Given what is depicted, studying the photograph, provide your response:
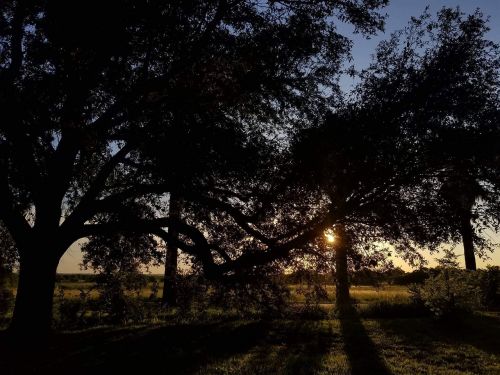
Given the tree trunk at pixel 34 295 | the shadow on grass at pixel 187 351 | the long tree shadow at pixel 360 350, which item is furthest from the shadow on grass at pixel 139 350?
the long tree shadow at pixel 360 350

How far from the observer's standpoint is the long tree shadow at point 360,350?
11261 millimetres

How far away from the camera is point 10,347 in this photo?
38.9ft

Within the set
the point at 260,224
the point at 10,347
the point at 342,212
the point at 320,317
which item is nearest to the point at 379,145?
the point at 342,212

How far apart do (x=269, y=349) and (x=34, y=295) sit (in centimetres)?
686

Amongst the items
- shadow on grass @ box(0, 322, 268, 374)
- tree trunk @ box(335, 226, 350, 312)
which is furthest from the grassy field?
tree trunk @ box(335, 226, 350, 312)

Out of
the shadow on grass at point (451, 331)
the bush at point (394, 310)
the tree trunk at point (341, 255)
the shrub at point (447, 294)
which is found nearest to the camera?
the tree trunk at point (341, 255)

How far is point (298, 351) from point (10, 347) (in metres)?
7.82

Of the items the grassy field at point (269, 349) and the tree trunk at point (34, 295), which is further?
the tree trunk at point (34, 295)

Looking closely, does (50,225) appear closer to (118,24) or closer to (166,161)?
(166,161)

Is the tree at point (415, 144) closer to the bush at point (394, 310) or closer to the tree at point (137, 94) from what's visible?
the tree at point (137, 94)

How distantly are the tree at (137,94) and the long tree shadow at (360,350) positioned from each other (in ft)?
12.3

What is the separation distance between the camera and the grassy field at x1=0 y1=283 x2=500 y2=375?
36.0 ft

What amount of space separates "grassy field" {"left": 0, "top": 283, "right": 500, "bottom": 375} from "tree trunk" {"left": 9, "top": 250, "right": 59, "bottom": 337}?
0.53 metres

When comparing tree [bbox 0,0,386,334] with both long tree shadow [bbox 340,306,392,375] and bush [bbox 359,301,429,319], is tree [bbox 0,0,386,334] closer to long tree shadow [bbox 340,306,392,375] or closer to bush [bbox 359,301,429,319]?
long tree shadow [bbox 340,306,392,375]
